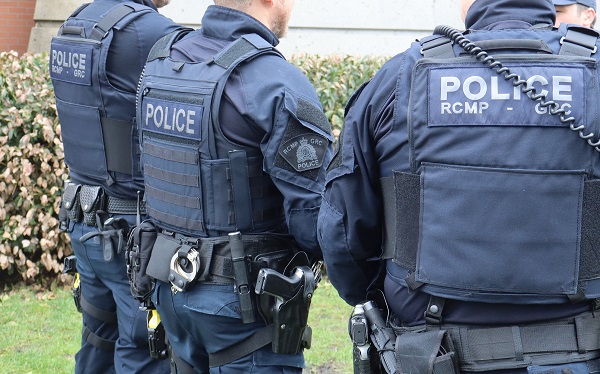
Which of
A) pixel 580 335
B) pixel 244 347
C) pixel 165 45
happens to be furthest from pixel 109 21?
pixel 580 335

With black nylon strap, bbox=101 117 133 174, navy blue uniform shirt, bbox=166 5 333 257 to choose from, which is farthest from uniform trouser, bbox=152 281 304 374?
black nylon strap, bbox=101 117 133 174

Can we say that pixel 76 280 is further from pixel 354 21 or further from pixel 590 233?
pixel 354 21

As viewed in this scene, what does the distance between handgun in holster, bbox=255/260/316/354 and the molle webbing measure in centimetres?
61

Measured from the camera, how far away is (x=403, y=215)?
267 centimetres

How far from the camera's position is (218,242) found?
133 inches

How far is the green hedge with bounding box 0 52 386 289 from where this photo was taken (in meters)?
6.52

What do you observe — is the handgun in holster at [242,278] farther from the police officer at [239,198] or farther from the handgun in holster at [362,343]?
the handgun in holster at [362,343]

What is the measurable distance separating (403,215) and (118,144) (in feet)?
6.58

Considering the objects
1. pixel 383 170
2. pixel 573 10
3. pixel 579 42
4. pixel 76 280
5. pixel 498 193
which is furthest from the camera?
pixel 573 10

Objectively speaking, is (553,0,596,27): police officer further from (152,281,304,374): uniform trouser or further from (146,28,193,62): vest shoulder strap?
(152,281,304,374): uniform trouser

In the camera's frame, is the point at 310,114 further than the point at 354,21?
No

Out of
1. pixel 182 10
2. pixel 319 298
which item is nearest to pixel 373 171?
pixel 319 298

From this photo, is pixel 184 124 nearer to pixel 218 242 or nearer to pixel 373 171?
pixel 218 242

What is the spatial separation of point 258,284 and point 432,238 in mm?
959
